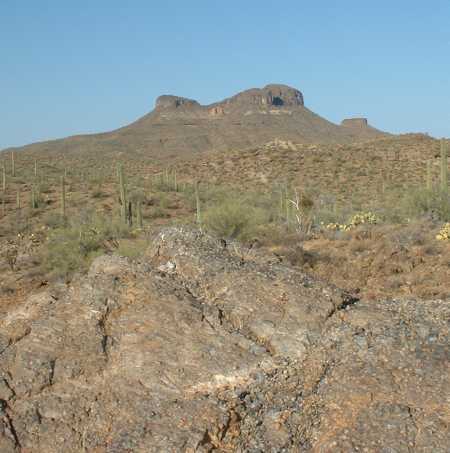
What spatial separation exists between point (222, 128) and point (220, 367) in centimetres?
9864

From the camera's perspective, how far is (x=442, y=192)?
18656 mm

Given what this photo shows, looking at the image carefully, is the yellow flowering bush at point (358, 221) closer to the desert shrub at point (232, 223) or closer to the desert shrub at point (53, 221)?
the desert shrub at point (232, 223)

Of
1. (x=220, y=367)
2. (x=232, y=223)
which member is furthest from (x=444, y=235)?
(x=220, y=367)

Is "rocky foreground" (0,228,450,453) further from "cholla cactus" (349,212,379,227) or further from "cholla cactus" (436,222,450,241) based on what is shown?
"cholla cactus" (349,212,379,227)

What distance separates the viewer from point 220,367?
492cm

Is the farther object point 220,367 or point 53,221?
point 53,221

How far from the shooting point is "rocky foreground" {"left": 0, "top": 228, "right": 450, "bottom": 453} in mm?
4426

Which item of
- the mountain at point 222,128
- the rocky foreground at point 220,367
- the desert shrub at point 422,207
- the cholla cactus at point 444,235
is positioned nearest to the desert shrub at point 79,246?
the cholla cactus at point 444,235

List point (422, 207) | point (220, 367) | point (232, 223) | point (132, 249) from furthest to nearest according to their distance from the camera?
1. point (422, 207)
2. point (232, 223)
3. point (132, 249)
4. point (220, 367)

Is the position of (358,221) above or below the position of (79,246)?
above

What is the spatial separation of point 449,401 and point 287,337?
54.7 inches

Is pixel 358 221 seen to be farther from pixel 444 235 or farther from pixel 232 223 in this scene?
pixel 444 235

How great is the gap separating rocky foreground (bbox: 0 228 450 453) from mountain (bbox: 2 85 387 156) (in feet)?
232

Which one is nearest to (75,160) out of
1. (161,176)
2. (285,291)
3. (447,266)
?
(161,176)
